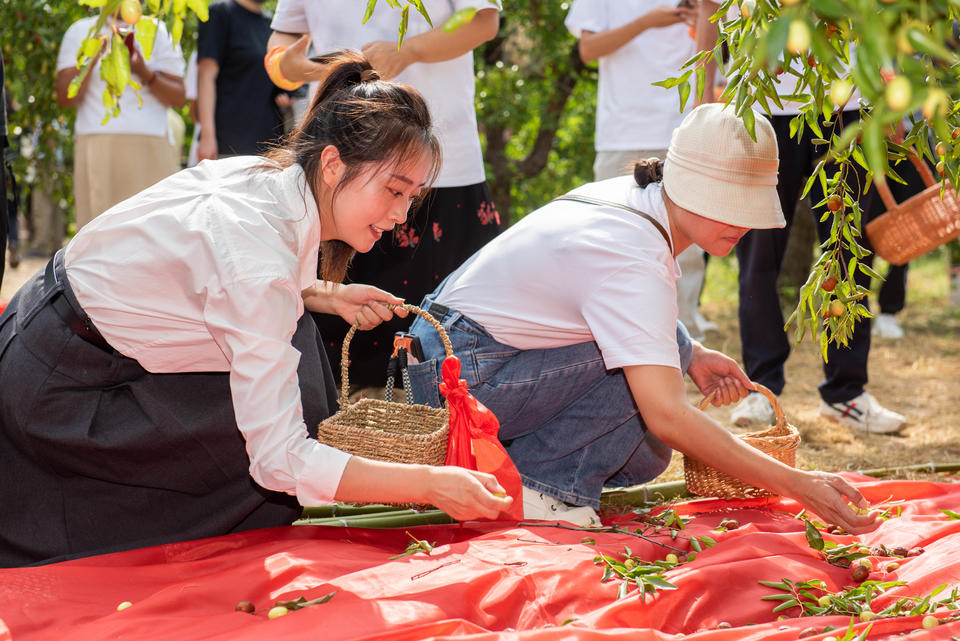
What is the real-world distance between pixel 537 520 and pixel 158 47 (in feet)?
10.2

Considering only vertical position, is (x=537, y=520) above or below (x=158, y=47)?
below

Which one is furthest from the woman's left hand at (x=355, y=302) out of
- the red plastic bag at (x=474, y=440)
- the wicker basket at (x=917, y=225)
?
the wicker basket at (x=917, y=225)

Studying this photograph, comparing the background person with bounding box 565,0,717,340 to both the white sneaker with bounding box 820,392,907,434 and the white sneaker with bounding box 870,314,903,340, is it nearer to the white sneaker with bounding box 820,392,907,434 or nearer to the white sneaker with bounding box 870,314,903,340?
the white sneaker with bounding box 820,392,907,434

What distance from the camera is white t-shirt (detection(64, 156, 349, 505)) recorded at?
173cm

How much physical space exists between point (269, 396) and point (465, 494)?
36cm

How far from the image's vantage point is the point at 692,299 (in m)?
4.85

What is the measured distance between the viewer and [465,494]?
169 cm

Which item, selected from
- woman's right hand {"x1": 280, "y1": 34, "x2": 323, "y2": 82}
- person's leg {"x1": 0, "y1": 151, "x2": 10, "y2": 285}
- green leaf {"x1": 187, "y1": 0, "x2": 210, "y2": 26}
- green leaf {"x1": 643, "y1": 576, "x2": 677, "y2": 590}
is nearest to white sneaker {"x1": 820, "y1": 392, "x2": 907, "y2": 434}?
green leaf {"x1": 643, "y1": 576, "x2": 677, "y2": 590}

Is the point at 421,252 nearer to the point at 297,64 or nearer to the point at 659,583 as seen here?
the point at 297,64

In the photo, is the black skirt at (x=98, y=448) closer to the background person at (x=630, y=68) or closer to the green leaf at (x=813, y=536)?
the green leaf at (x=813, y=536)

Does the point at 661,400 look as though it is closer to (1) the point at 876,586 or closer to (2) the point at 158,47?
(1) the point at 876,586

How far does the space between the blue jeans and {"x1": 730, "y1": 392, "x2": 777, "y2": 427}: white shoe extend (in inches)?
44.6

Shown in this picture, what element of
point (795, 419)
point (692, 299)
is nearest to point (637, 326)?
point (795, 419)

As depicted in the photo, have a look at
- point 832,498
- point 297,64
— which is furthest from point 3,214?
point 832,498
